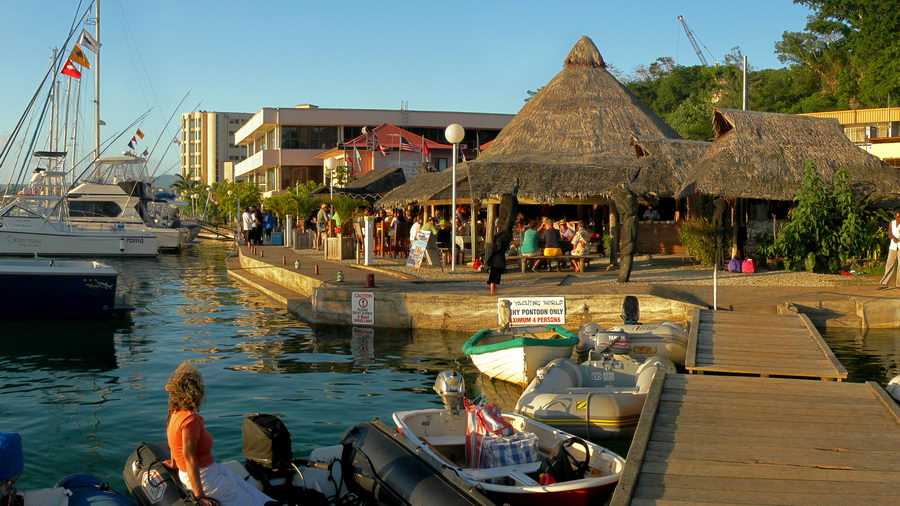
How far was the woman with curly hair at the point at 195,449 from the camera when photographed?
7.23 m

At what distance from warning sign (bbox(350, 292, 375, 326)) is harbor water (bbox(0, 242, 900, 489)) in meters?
0.27

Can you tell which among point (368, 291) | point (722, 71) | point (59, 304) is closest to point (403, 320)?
point (368, 291)

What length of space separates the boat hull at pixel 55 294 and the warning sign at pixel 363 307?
18.6 feet

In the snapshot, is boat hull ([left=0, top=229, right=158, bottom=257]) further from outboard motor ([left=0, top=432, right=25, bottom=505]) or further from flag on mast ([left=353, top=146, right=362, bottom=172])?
outboard motor ([left=0, top=432, right=25, bottom=505])

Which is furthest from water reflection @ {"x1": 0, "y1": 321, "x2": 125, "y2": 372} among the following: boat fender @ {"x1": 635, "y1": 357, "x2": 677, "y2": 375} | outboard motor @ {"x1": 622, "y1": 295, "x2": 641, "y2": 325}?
boat fender @ {"x1": 635, "y1": 357, "x2": 677, "y2": 375}

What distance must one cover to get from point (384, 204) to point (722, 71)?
60205 mm

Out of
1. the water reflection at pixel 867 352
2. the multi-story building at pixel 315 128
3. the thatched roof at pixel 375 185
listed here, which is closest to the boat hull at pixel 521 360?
the water reflection at pixel 867 352

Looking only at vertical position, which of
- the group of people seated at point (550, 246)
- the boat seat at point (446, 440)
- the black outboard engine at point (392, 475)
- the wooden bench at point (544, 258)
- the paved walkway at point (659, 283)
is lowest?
the boat seat at point (446, 440)

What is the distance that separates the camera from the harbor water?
1198cm

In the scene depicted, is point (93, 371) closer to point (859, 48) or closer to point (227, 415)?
point (227, 415)

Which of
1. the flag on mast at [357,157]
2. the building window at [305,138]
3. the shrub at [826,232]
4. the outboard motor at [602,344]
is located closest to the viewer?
the outboard motor at [602,344]

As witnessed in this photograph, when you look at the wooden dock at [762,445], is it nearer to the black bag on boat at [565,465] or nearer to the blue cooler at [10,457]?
the black bag on boat at [565,465]

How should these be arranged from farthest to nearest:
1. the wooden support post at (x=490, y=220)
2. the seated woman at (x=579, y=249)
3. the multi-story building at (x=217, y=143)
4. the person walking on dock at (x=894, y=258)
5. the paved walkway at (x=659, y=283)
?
the multi-story building at (x=217, y=143) → the wooden support post at (x=490, y=220) → the seated woman at (x=579, y=249) → the person walking on dock at (x=894, y=258) → the paved walkway at (x=659, y=283)

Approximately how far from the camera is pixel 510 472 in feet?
28.9
